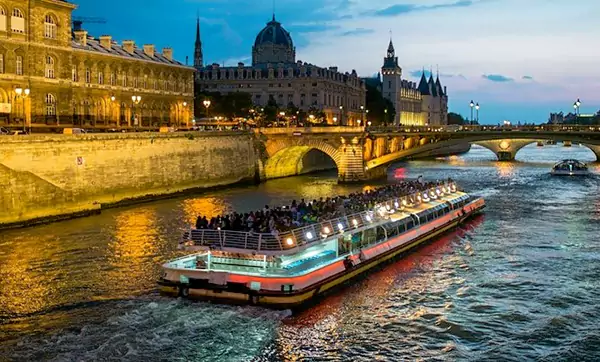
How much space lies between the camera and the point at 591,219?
3612cm

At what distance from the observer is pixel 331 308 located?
20.1 meters

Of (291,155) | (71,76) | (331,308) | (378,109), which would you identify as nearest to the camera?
(331,308)

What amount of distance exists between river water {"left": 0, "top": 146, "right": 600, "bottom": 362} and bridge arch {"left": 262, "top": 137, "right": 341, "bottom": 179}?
90.5 feet

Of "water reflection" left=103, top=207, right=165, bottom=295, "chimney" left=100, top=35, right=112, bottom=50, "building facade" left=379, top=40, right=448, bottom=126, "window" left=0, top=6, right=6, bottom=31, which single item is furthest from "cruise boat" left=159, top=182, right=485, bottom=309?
"building facade" left=379, top=40, right=448, bottom=126

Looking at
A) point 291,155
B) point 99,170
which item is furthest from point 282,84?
point 99,170

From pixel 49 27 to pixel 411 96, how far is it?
126 metres

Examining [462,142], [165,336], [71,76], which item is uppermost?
[71,76]

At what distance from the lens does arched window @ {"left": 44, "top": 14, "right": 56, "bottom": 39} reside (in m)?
44.8

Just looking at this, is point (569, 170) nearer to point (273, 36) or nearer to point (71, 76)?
point (71, 76)

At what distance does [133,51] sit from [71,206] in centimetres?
2439

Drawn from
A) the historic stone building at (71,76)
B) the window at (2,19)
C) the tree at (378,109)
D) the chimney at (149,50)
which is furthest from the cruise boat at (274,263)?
the tree at (378,109)

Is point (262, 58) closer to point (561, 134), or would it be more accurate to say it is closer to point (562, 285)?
point (561, 134)

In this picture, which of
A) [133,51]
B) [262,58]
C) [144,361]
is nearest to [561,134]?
[133,51]

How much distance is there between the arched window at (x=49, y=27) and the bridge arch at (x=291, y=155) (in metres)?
20.0
